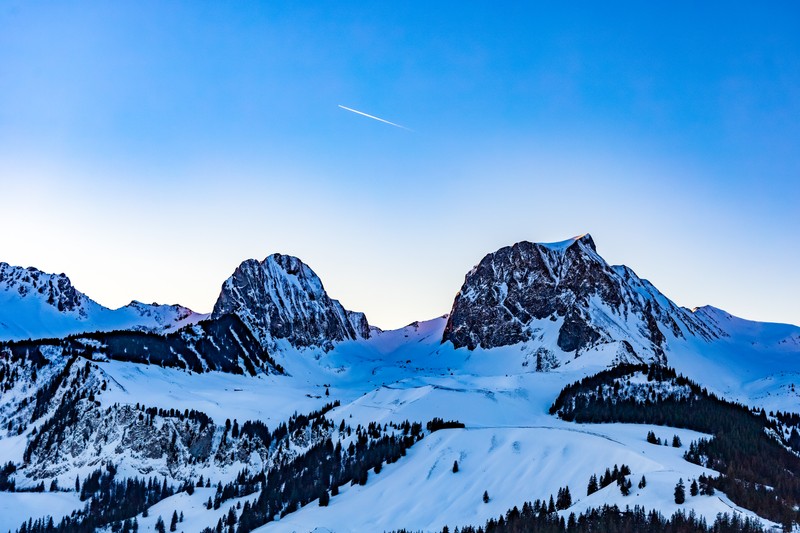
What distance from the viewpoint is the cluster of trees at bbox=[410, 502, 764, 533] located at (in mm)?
68000

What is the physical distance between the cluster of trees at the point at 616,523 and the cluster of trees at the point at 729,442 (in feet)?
17.9

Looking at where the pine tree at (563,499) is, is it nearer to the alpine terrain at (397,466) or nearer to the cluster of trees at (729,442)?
the alpine terrain at (397,466)

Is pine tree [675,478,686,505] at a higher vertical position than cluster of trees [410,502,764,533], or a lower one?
higher

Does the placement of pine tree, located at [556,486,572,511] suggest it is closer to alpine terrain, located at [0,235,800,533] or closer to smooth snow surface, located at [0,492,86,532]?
alpine terrain, located at [0,235,800,533]

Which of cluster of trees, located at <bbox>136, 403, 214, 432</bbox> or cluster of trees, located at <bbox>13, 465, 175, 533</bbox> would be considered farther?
cluster of trees, located at <bbox>136, 403, 214, 432</bbox>

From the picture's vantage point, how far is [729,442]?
12719 centimetres

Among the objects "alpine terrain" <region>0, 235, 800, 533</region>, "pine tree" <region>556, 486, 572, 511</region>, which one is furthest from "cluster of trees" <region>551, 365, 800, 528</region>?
"pine tree" <region>556, 486, 572, 511</region>

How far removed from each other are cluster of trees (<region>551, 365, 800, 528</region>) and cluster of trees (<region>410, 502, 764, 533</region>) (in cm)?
547

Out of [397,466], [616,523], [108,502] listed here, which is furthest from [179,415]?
[616,523]

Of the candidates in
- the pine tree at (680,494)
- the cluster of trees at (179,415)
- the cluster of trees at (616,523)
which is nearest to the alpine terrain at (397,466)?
the pine tree at (680,494)

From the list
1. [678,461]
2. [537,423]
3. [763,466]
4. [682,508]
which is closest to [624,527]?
[682,508]

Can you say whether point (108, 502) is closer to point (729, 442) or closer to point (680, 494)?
point (680, 494)

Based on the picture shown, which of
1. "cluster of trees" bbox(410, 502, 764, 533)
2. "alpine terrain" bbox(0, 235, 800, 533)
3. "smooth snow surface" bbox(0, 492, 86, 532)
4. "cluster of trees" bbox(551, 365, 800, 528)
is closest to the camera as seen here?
"cluster of trees" bbox(410, 502, 764, 533)

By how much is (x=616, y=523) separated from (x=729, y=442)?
2495 inches
